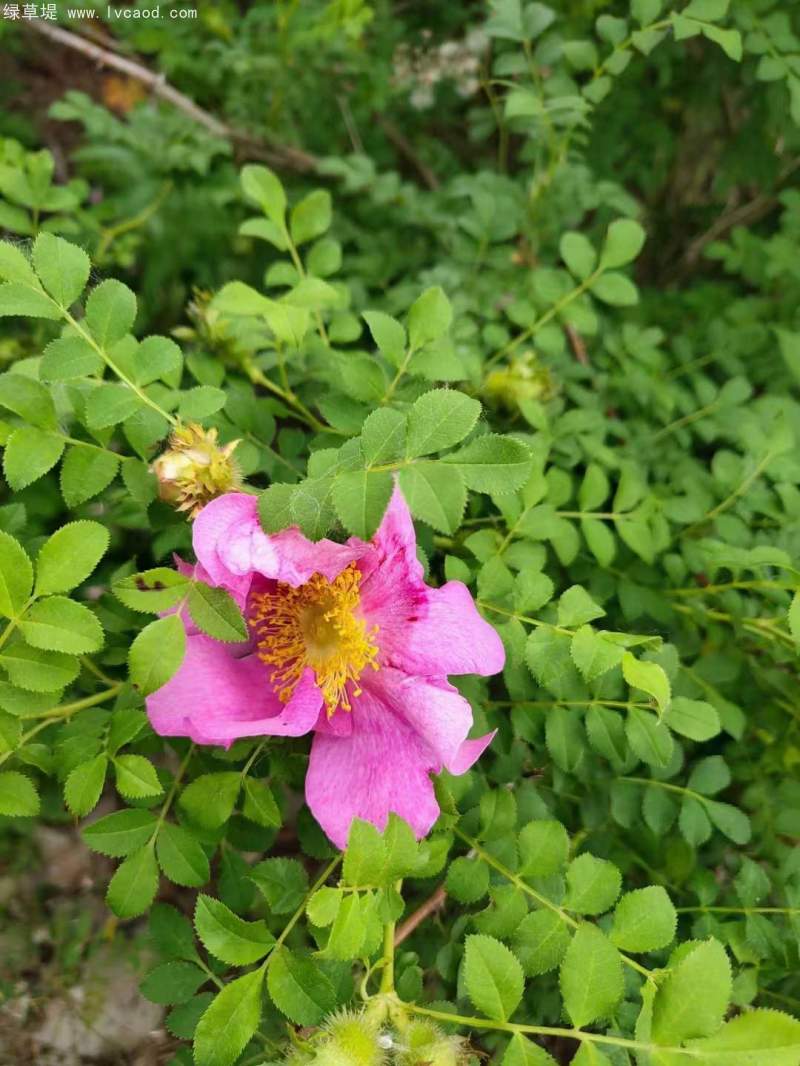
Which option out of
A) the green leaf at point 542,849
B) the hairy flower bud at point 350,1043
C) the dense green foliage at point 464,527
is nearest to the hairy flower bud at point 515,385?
the dense green foliage at point 464,527

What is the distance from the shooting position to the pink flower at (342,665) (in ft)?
2.72

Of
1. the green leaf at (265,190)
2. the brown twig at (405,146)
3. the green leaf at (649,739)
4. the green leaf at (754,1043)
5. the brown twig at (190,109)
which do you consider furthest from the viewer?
the brown twig at (405,146)

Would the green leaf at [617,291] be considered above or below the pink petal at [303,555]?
above

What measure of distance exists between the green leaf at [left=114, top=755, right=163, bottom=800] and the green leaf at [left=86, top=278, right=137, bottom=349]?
0.42 metres

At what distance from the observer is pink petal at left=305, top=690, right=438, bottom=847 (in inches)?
34.7

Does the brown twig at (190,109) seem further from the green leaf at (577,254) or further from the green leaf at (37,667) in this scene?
the green leaf at (37,667)

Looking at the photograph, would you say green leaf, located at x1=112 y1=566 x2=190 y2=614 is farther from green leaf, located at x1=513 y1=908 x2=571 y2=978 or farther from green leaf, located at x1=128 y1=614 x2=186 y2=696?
Result: green leaf, located at x1=513 y1=908 x2=571 y2=978

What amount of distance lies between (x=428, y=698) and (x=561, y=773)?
26 centimetres

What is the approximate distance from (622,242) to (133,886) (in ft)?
3.49

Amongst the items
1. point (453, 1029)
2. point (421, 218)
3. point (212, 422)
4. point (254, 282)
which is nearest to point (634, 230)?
point (421, 218)

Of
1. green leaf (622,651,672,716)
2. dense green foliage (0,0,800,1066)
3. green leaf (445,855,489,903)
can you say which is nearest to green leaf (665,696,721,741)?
dense green foliage (0,0,800,1066)

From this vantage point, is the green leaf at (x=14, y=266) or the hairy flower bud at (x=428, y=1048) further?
the green leaf at (x=14, y=266)

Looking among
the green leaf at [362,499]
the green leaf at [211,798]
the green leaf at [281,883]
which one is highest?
the green leaf at [362,499]

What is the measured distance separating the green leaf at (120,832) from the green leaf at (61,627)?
19 cm
